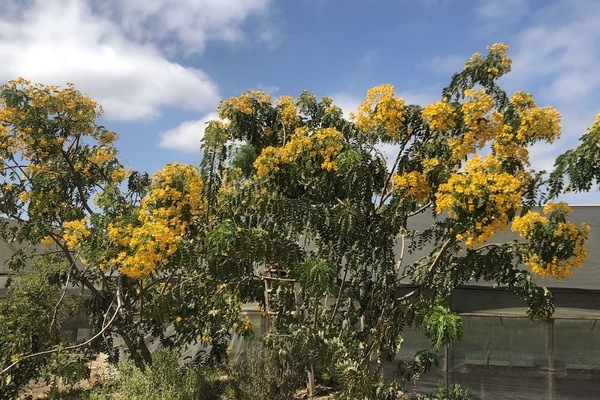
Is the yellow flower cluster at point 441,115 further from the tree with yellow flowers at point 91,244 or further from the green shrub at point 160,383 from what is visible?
the green shrub at point 160,383

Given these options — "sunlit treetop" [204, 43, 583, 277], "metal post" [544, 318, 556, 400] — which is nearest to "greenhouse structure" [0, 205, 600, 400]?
"metal post" [544, 318, 556, 400]

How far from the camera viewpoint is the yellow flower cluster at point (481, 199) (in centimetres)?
351

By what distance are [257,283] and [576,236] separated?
3.30m

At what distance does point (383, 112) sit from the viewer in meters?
4.41

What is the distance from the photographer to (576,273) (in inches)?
289

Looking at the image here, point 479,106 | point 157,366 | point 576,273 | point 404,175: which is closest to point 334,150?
point 404,175

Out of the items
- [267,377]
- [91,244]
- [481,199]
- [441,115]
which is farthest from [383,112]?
[267,377]

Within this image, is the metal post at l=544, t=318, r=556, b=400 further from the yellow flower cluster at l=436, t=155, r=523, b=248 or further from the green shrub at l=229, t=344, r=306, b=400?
the yellow flower cluster at l=436, t=155, r=523, b=248

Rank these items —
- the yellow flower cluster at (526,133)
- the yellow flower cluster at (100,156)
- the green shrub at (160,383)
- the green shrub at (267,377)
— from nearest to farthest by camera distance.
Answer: the yellow flower cluster at (526,133)
the green shrub at (160,383)
the green shrub at (267,377)
the yellow flower cluster at (100,156)

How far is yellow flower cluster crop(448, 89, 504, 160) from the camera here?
404cm

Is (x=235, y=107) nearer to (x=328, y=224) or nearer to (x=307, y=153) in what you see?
(x=307, y=153)

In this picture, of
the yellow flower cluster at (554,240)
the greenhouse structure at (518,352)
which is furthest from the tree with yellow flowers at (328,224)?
the greenhouse structure at (518,352)

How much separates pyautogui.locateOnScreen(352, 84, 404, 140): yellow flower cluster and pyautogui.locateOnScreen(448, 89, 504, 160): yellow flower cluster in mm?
540

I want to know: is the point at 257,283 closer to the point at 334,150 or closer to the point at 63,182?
the point at 334,150
